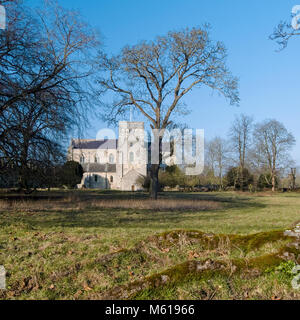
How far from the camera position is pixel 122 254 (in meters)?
5.35

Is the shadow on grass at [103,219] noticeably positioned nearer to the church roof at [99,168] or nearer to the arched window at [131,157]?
the arched window at [131,157]

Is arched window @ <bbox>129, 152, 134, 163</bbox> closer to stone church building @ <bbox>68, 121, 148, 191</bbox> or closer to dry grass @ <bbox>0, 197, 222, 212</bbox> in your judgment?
stone church building @ <bbox>68, 121, 148, 191</bbox>

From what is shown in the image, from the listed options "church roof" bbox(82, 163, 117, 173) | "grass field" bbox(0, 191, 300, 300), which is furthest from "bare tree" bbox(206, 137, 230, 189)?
"grass field" bbox(0, 191, 300, 300)

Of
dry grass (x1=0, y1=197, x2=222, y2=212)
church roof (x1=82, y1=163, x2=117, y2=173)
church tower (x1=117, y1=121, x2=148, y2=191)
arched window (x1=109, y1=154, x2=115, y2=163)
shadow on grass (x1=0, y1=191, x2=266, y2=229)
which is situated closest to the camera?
shadow on grass (x1=0, y1=191, x2=266, y2=229)

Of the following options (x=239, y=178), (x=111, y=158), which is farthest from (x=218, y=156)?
(x=111, y=158)

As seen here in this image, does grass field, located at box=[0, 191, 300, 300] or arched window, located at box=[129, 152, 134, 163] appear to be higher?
arched window, located at box=[129, 152, 134, 163]

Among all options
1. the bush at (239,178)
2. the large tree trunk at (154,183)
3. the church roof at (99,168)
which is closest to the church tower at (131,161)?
the church roof at (99,168)

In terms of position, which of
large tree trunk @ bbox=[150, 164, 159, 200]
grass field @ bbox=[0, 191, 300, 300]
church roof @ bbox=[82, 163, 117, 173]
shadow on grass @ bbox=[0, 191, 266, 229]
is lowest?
shadow on grass @ bbox=[0, 191, 266, 229]

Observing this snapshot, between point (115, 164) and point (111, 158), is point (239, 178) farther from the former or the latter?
point (111, 158)

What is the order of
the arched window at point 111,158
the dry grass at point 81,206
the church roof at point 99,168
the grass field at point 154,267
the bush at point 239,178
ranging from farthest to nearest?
1. the arched window at point 111,158
2. the church roof at point 99,168
3. the bush at point 239,178
4. the dry grass at point 81,206
5. the grass field at point 154,267
